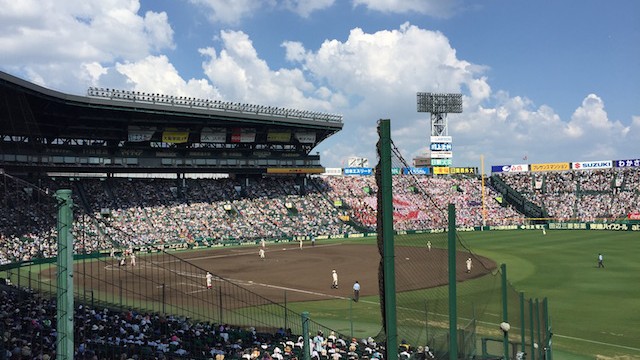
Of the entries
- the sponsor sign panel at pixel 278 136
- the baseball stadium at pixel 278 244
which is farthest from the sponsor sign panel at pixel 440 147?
the sponsor sign panel at pixel 278 136

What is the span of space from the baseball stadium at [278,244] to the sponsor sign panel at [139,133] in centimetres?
19

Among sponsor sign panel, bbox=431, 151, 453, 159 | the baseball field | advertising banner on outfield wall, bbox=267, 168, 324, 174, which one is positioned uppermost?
sponsor sign panel, bbox=431, 151, 453, 159

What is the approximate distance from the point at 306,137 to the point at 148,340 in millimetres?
61934

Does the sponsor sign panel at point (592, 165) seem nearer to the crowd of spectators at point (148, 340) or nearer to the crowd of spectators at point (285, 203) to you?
the crowd of spectators at point (285, 203)

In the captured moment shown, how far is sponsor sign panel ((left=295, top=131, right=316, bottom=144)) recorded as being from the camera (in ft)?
250

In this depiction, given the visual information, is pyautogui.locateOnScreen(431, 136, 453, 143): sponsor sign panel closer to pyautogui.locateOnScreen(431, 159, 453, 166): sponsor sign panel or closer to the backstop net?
pyautogui.locateOnScreen(431, 159, 453, 166): sponsor sign panel

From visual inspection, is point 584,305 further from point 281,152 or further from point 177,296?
point 281,152

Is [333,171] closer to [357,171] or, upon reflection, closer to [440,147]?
[357,171]

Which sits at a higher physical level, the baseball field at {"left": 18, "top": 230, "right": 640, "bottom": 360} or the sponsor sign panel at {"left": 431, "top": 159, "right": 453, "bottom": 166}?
the sponsor sign panel at {"left": 431, "top": 159, "right": 453, "bottom": 166}

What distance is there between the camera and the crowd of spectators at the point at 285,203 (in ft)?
199

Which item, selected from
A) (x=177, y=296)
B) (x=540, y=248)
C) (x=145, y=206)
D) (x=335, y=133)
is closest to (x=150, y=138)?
(x=145, y=206)

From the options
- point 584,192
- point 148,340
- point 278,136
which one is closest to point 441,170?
point 584,192

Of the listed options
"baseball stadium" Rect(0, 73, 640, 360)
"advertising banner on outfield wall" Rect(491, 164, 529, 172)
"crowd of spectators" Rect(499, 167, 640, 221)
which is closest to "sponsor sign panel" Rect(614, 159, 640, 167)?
"baseball stadium" Rect(0, 73, 640, 360)

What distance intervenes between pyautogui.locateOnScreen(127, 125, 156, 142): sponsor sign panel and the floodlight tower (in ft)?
177
